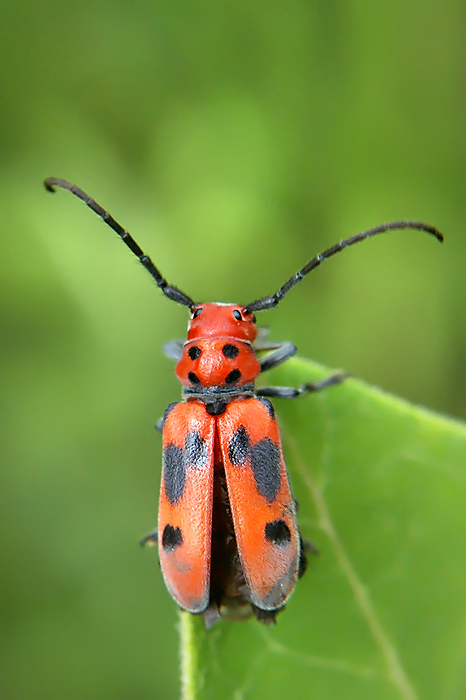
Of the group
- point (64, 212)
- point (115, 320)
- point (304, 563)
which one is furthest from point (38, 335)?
point (304, 563)

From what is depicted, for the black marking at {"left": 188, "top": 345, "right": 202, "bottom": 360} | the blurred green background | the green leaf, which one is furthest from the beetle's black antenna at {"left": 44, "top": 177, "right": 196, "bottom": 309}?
the blurred green background

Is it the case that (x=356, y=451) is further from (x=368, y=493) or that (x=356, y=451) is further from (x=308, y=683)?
(x=308, y=683)

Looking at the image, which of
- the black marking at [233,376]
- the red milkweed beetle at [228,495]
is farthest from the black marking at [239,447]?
the black marking at [233,376]

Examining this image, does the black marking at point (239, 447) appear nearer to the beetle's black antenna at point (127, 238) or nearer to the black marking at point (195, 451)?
the black marking at point (195, 451)

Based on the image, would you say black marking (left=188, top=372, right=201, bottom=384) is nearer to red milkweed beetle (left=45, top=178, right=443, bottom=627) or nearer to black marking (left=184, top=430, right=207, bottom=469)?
red milkweed beetle (left=45, top=178, right=443, bottom=627)

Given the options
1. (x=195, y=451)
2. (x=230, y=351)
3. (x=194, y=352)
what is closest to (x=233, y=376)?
(x=230, y=351)

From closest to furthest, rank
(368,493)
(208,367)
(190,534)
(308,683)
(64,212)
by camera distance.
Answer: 1. (308,683)
2. (368,493)
3. (190,534)
4. (208,367)
5. (64,212)
